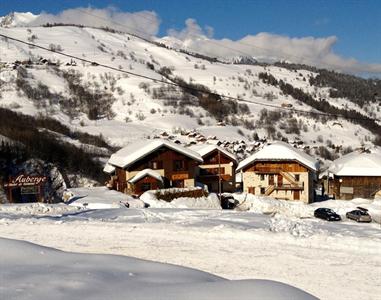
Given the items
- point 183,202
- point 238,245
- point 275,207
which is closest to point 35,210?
point 183,202

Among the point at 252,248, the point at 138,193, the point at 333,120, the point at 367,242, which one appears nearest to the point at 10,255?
the point at 252,248

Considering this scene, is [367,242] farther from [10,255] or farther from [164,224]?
[10,255]

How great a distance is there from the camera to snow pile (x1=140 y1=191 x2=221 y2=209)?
3267 cm

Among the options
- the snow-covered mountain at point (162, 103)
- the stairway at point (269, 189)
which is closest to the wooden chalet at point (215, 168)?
the stairway at point (269, 189)

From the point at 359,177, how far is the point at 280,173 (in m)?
7.84

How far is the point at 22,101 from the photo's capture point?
110750 mm

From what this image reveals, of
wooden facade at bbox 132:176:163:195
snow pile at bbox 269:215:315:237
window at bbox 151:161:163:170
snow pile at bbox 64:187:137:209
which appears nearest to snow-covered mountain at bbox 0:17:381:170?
window at bbox 151:161:163:170

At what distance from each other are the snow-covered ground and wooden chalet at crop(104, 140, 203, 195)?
16920mm

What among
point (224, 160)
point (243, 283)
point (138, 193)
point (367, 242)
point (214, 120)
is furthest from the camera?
point (214, 120)

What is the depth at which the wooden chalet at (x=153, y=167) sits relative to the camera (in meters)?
40.3

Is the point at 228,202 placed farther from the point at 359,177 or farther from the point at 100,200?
the point at 359,177

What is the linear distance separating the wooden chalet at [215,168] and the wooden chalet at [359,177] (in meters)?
11.3

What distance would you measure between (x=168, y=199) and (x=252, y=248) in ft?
62.8

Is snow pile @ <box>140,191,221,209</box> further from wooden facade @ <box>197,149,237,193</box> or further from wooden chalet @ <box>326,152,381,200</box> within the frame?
wooden chalet @ <box>326,152,381,200</box>
